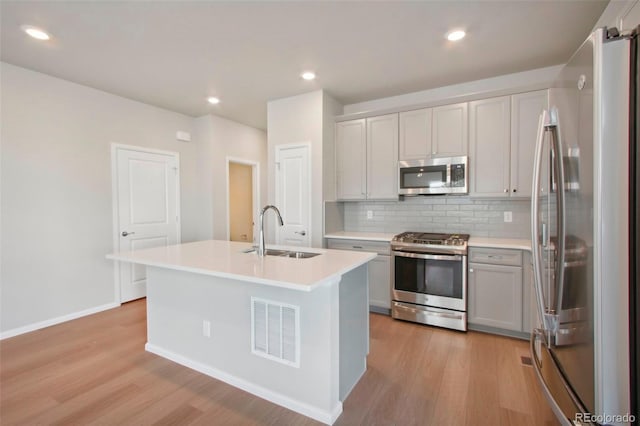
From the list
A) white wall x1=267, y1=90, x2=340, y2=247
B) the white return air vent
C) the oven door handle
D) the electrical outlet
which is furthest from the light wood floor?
white wall x1=267, y1=90, x2=340, y2=247

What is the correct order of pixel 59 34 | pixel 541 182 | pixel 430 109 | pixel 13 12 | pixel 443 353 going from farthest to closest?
pixel 430 109 < pixel 443 353 < pixel 59 34 < pixel 13 12 < pixel 541 182

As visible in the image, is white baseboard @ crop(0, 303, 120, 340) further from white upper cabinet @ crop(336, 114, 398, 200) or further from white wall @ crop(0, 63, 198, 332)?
white upper cabinet @ crop(336, 114, 398, 200)

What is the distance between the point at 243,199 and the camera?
6008 mm

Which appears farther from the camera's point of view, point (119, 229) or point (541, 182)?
point (119, 229)

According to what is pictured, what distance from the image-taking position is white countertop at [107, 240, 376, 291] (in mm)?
1597

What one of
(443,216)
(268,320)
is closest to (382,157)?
(443,216)

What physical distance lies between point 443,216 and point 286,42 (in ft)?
8.55

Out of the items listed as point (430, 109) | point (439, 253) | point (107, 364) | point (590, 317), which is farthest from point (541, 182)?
point (107, 364)

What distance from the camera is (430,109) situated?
3439 millimetres

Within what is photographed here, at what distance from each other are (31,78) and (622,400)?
16.0 ft

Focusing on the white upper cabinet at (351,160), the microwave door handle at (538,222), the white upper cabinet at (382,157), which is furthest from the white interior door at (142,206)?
the microwave door handle at (538,222)

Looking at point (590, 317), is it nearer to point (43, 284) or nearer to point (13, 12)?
point (13, 12)

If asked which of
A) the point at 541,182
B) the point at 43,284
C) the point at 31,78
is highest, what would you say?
the point at 31,78

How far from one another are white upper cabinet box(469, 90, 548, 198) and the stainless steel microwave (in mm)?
129
